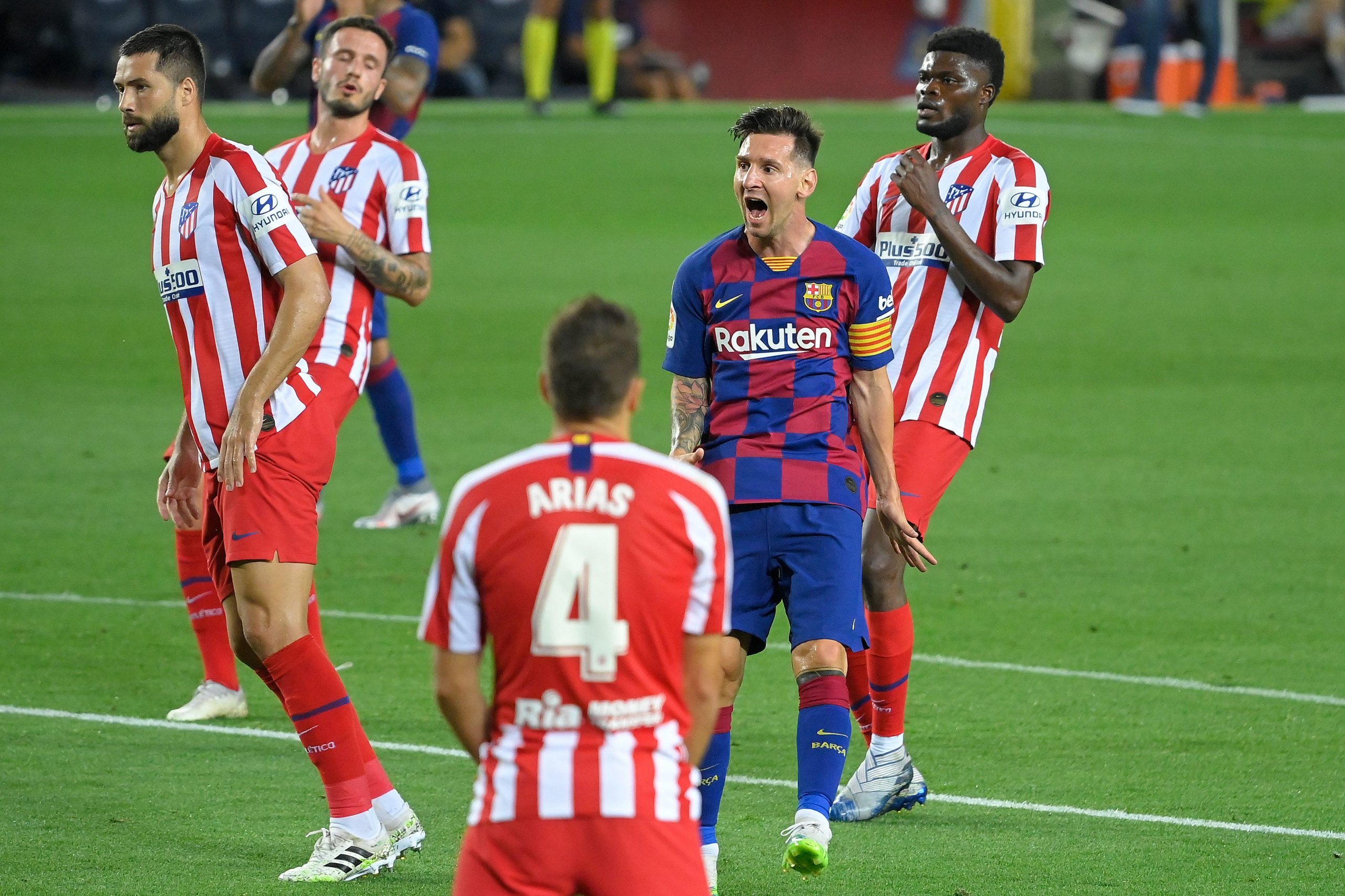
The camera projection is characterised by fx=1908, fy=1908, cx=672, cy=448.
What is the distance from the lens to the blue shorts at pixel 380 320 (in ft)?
29.4

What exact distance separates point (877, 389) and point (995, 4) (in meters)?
24.1

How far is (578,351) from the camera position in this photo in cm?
329

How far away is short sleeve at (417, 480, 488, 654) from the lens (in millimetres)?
3248

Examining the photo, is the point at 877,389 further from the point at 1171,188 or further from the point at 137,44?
the point at 1171,188

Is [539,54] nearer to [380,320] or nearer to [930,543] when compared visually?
[380,320]

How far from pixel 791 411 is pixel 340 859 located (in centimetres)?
166

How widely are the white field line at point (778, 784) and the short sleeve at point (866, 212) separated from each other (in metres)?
1.76

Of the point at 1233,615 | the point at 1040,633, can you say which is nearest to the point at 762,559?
the point at 1040,633

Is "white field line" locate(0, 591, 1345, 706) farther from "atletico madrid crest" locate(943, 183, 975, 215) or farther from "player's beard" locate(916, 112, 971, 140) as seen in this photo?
"player's beard" locate(916, 112, 971, 140)

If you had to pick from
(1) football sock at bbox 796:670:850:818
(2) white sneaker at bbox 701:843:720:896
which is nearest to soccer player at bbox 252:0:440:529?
(1) football sock at bbox 796:670:850:818

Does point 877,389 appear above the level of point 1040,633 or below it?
above

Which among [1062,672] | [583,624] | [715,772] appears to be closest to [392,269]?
[715,772]

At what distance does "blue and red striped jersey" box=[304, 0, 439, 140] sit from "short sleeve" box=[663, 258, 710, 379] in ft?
15.8

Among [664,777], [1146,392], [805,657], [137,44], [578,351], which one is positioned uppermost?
[137,44]
